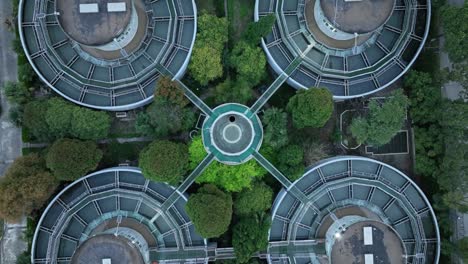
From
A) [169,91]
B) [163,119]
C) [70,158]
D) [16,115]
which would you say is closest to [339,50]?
[169,91]

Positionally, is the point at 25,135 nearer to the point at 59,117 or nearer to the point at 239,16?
the point at 59,117

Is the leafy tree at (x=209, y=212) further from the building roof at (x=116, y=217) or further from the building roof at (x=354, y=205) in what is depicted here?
the building roof at (x=354, y=205)

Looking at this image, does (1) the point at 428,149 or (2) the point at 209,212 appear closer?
(2) the point at 209,212

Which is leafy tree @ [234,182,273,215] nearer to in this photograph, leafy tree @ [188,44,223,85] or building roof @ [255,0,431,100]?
building roof @ [255,0,431,100]

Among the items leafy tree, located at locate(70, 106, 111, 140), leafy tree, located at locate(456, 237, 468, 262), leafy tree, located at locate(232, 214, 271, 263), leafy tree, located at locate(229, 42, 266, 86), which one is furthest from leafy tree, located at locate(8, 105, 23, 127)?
leafy tree, located at locate(456, 237, 468, 262)

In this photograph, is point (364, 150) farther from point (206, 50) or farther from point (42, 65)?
point (42, 65)

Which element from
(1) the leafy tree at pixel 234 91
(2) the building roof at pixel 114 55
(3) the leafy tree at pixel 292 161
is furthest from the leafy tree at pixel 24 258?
(3) the leafy tree at pixel 292 161

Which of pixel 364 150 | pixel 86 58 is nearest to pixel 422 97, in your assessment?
pixel 364 150
